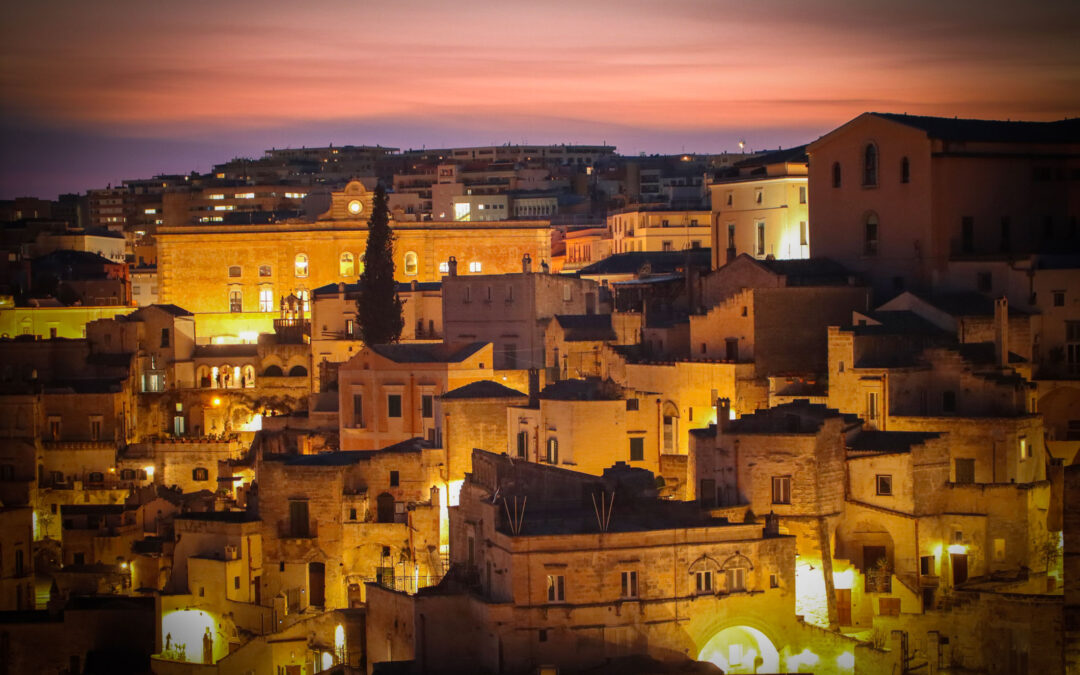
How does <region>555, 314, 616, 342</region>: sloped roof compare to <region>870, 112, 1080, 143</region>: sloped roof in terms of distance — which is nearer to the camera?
<region>870, 112, 1080, 143</region>: sloped roof

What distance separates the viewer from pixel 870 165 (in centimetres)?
4694

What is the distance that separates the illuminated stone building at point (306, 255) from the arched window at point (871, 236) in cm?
2828

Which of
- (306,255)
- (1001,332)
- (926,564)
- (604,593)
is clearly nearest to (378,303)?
(306,255)

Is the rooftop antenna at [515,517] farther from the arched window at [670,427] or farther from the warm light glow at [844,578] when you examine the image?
the arched window at [670,427]

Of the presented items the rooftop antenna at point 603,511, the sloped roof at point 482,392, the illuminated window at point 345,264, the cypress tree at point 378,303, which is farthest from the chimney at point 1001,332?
the illuminated window at point 345,264

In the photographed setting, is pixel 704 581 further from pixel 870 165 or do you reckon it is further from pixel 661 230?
pixel 661 230

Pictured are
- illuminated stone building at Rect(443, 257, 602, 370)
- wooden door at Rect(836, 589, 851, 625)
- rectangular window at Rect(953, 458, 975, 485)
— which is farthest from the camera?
illuminated stone building at Rect(443, 257, 602, 370)

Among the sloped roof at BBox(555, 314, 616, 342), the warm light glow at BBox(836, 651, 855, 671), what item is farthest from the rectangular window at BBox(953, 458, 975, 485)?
the sloped roof at BBox(555, 314, 616, 342)

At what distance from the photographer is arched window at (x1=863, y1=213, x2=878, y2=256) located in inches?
1843

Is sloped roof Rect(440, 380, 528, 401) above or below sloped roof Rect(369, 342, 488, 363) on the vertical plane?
below

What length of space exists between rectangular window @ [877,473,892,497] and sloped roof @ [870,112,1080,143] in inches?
476

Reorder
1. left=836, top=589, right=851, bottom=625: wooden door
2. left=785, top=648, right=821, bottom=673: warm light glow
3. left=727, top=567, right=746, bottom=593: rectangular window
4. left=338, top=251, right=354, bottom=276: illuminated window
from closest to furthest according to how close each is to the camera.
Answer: left=727, top=567, right=746, bottom=593: rectangular window → left=785, top=648, right=821, bottom=673: warm light glow → left=836, top=589, right=851, bottom=625: wooden door → left=338, top=251, right=354, bottom=276: illuminated window

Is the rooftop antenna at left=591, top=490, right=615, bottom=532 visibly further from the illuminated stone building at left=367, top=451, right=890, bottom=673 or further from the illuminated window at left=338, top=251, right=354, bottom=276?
the illuminated window at left=338, top=251, right=354, bottom=276

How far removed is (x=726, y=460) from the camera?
3559 cm
